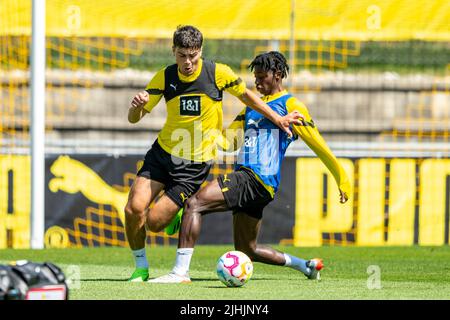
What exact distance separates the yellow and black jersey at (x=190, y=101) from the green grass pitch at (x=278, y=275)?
1175mm

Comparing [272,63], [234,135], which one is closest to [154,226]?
[234,135]

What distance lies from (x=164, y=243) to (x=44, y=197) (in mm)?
1727

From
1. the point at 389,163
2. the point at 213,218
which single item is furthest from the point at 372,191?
the point at 213,218

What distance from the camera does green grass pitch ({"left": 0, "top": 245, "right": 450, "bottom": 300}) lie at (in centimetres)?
775

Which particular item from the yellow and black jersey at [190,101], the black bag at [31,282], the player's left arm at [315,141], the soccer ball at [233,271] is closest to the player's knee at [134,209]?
the yellow and black jersey at [190,101]

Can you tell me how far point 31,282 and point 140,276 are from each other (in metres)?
3.27

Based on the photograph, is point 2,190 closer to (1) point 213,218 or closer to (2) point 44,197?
(2) point 44,197

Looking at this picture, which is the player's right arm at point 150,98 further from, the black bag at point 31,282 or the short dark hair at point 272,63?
the black bag at point 31,282

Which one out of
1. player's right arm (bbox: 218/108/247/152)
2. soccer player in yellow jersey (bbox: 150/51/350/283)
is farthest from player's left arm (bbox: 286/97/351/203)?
player's right arm (bbox: 218/108/247/152)

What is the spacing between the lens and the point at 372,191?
578 inches

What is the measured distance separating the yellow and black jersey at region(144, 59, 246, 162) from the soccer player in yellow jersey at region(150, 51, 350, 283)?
1.23 feet

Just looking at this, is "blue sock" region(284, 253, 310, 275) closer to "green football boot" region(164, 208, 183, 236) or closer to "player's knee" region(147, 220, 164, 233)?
"green football boot" region(164, 208, 183, 236)

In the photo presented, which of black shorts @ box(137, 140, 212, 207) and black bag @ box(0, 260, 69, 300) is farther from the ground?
black shorts @ box(137, 140, 212, 207)

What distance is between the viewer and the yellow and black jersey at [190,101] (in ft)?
30.0
